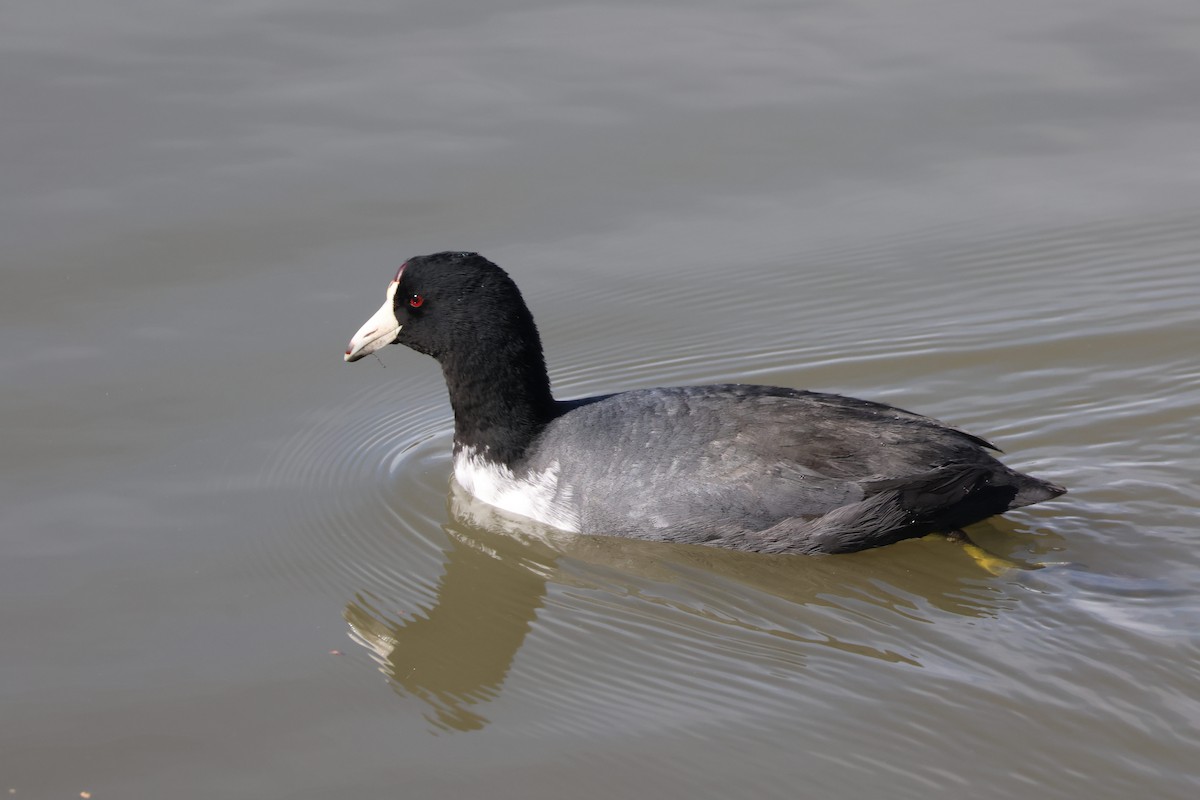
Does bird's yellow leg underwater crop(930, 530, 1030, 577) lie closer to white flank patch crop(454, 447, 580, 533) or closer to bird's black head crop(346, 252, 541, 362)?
white flank patch crop(454, 447, 580, 533)

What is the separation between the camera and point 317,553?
18.0ft

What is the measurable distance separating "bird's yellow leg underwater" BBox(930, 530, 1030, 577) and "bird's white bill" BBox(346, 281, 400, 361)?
220 cm

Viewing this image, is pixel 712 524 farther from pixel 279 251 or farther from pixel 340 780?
pixel 279 251

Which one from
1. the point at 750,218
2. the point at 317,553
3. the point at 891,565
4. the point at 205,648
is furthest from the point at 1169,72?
the point at 205,648

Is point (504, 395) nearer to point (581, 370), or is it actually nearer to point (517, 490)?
point (517, 490)

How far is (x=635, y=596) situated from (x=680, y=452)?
1.83 ft

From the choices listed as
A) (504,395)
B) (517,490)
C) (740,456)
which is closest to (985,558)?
(740,456)

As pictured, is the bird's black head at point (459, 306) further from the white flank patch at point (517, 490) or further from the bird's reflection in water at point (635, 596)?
→ the bird's reflection in water at point (635, 596)

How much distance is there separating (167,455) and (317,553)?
3.09ft

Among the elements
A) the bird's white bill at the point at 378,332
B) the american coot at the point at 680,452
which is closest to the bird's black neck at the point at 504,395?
the american coot at the point at 680,452

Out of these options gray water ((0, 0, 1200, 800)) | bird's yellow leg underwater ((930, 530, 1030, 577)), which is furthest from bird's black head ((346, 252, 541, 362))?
bird's yellow leg underwater ((930, 530, 1030, 577))

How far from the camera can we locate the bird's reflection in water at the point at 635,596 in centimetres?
475

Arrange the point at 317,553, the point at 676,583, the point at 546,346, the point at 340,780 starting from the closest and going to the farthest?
the point at 340,780 < the point at 676,583 < the point at 317,553 < the point at 546,346

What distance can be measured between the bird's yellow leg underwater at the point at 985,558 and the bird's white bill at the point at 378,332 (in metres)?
2.20
